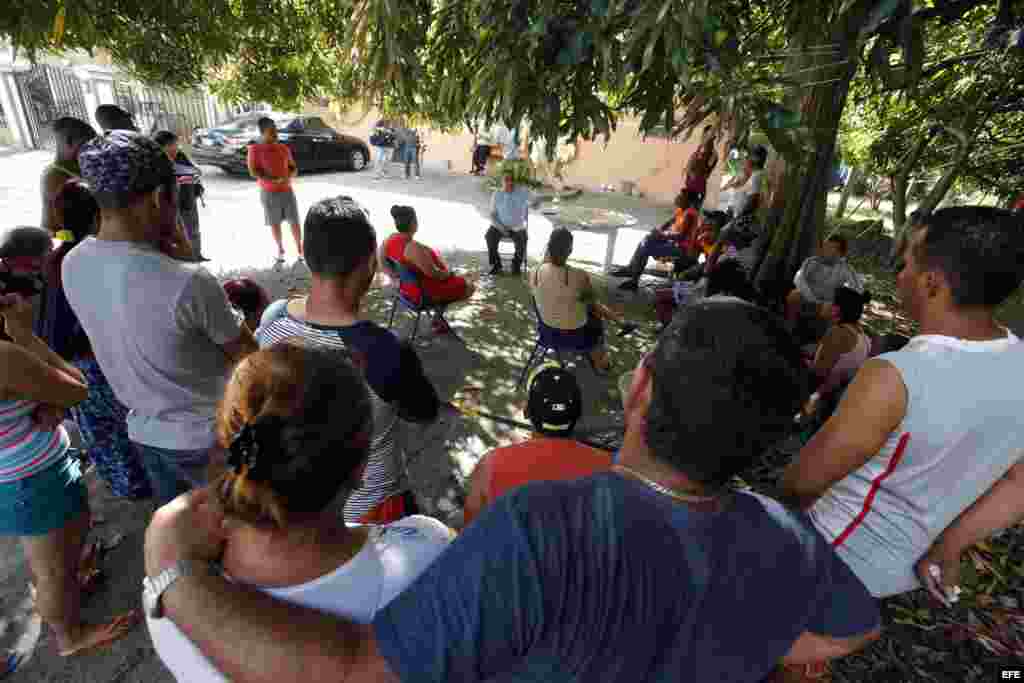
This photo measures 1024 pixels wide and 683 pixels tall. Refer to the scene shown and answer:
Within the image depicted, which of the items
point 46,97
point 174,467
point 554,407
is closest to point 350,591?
point 554,407

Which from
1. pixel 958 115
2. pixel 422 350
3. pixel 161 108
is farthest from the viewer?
pixel 161 108

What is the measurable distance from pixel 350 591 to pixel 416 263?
4.04m

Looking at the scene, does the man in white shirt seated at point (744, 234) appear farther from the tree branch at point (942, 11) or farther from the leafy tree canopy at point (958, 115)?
the tree branch at point (942, 11)

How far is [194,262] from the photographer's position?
6.06ft

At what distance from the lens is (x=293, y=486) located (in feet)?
2.77

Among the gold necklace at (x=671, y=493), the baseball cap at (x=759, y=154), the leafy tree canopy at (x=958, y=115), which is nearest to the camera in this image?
the gold necklace at (x=671, y=493)

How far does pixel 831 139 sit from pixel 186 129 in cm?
1730

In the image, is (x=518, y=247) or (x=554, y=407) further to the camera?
(x=518, y=247)

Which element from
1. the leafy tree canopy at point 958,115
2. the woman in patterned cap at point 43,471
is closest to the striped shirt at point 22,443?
the woman in patterned cap at point 43,471

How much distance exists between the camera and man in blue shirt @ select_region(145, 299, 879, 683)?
0.74 meters

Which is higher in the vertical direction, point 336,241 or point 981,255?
point 981,255

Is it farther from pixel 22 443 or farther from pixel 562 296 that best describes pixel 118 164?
pixel 562 296

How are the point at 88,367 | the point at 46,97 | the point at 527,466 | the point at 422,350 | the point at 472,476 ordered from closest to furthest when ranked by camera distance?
the point at 527,466 < the point at 472,476 < the point at 88,367 < the point at 422,350 < the point at 46,97

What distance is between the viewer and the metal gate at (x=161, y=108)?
14.1 m
